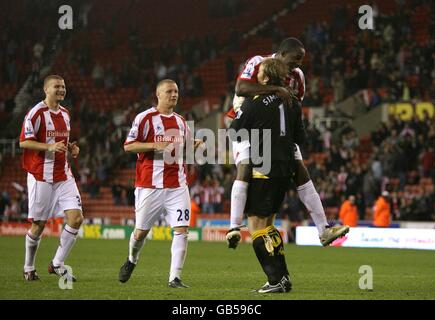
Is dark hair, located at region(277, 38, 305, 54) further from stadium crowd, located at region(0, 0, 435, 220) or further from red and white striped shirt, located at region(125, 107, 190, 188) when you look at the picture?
stadium crowd, located at region(0, 0, 435, 220)

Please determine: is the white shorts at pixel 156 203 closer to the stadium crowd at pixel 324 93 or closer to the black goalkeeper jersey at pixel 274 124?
the black goalkeeper jersey at pixel 274 124

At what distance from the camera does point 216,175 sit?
103ft

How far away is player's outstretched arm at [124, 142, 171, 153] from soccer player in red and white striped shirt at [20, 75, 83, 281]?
3.65 feet

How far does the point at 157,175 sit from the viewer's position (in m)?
11.4

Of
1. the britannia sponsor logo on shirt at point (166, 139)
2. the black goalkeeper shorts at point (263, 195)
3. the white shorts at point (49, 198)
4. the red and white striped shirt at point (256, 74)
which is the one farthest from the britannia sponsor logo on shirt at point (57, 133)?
the black goalkeeper shorts at point (263, 195)

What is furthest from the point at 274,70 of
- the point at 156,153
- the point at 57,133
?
the point at 57,133

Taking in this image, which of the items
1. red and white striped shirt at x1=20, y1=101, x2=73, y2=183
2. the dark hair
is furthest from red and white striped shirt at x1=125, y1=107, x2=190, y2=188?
the dark hair

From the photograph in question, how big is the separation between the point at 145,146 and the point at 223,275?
10.2 feet

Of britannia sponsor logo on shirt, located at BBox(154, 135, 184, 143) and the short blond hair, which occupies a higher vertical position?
the short blond hair

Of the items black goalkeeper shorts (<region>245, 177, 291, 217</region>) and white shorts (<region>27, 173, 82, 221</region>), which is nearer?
black goalkeeper shorts (<region>245, 177, 291, 217</region>)

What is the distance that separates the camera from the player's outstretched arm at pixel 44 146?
11.5 meters

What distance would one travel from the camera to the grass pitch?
32.9ft

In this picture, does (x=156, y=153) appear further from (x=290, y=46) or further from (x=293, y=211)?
(x=293, y=211)
